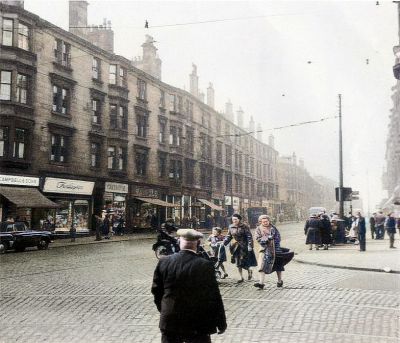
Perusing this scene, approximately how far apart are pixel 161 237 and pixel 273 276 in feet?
14.8

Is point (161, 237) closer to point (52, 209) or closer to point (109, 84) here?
point (52, 209)

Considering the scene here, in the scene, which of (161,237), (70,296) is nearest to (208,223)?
(161,237)

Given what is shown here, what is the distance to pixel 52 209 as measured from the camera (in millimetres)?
26891

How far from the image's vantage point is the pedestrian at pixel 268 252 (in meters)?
9.71

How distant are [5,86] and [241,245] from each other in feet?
62.5

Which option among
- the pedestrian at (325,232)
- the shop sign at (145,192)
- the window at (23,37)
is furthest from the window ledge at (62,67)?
the pedestrian at (325,232)

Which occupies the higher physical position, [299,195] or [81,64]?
[81,64]

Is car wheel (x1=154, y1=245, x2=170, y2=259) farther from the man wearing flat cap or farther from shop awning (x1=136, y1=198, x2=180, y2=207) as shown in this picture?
shop awning (x1=136, y1=198, x2=180, y2=207)

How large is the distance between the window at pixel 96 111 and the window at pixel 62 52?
3348 millimetres

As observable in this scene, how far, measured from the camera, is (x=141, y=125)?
35969 millimetres

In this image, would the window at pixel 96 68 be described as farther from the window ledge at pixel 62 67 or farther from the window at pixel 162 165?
the window at pixel 162 165

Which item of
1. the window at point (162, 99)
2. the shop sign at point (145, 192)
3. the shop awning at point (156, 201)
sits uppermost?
the window at point (162, 99)

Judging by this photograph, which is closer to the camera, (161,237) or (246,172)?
(161,237)

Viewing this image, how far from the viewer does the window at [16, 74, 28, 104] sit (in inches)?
973
